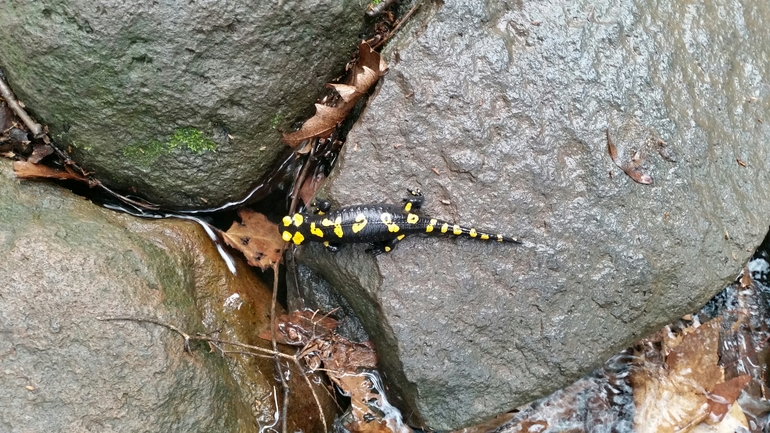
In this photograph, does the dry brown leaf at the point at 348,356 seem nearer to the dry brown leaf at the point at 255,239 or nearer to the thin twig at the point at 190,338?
the thin twig at the point at 190,338

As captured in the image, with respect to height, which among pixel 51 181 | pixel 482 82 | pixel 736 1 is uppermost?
pixel 736 1

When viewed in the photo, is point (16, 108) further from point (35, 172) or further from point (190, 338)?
point (190, 338)

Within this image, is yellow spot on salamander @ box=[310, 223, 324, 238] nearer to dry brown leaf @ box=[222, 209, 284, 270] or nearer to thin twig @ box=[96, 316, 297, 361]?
dry brown leaf @ box=[222, 209, 284, 270]

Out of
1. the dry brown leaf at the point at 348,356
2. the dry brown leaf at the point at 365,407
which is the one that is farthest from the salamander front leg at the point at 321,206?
the dry brown leaf at the point at 365,407

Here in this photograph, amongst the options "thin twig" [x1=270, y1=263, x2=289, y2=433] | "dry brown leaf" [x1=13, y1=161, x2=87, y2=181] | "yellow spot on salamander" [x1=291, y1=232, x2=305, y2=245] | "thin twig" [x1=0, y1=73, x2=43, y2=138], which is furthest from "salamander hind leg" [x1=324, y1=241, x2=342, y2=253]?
"thin twig" [x1=0, y1=73, x2=43, y2=138]

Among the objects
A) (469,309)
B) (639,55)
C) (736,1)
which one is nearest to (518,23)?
(639,55)

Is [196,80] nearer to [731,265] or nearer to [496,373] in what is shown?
[496,373]

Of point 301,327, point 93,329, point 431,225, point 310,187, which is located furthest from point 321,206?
point 93,329
